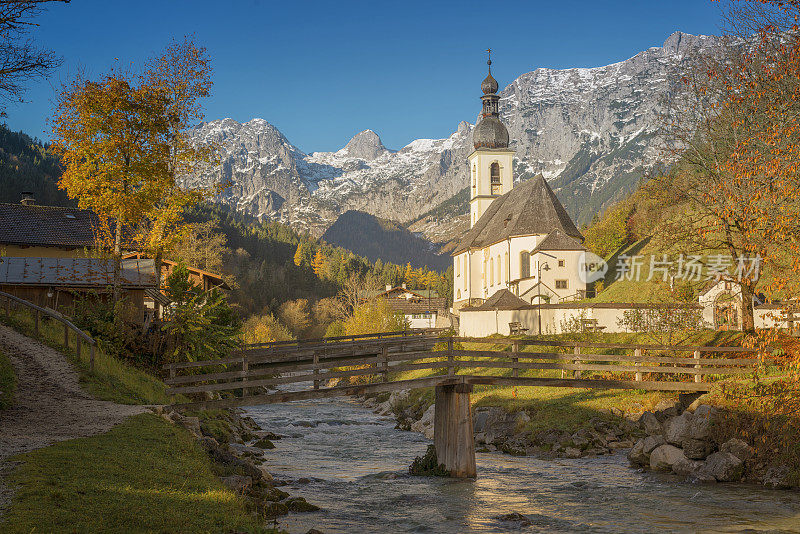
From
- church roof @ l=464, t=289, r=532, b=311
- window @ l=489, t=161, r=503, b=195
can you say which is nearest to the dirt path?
church roof @ l=464, t=289, r=532, b=311

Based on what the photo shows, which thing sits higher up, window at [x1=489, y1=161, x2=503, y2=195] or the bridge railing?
window at [x1=489, y1=161, x2=503, y2=195]

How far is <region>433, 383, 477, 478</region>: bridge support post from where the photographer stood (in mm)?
21219

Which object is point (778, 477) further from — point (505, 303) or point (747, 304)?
point (505, 303)

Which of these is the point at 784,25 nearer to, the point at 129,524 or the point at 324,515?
the point at 324,515

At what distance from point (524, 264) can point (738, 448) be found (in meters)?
48.3

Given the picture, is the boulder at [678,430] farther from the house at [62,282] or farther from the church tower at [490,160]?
→ the church tower at [490,160]

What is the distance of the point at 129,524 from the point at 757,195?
1452 cm

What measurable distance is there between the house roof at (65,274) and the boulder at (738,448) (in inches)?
966

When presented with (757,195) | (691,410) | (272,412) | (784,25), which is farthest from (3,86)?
(272,412)

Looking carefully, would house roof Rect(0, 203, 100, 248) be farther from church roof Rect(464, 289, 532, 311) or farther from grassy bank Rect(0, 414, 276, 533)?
grassy bank Rect(0, 414, 276, 533)

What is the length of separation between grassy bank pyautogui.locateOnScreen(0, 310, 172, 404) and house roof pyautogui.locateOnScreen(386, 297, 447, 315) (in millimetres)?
75785

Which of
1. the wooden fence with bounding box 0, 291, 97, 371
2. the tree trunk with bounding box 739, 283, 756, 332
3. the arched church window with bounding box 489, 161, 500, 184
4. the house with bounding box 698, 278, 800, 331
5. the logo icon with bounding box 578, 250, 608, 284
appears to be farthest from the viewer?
the arched church window with bounding box 489, 161, 500, 184

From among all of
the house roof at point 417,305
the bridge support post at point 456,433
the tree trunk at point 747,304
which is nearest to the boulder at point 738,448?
the bridge support post at point 456,433

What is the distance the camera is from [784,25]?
18938 millimetres
